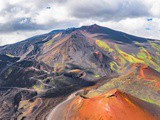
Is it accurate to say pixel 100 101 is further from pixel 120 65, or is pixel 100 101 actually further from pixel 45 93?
pixel 120 65

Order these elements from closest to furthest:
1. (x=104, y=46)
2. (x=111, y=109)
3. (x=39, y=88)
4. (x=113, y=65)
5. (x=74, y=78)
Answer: (x=111, y=109) → (x=39, y=88) → (x=74, y=78) → (x=113, y=65) → (x=104, y=46)

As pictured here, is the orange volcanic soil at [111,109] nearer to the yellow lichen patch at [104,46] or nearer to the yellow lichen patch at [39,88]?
the yellow lichen patch at [39,88]

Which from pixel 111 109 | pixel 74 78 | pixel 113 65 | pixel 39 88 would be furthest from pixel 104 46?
pixel 111 109

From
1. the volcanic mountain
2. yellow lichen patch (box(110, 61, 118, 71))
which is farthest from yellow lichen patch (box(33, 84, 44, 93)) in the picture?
yellow lichen patch (box(110, 61, 118, 71))

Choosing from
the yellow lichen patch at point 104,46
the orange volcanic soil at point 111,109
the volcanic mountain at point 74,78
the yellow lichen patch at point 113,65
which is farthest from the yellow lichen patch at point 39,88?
the yellow lichen patch at point 104,46

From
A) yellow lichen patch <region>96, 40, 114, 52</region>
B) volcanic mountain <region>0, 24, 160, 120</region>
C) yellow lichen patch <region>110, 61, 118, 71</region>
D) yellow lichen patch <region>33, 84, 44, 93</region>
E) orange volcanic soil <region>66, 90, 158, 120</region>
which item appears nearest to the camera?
orange volcanic soil <region>66, 90, 158, 120</region>

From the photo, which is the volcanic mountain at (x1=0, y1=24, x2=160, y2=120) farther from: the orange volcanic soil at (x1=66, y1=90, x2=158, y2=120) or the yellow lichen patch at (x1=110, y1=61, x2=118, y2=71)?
the orange volcanic soil at (x1=66, y1=90, x2=158, y2=120)

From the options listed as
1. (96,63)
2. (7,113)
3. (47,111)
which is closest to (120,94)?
(47,111)

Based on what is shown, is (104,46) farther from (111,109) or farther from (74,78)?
(111,109)
